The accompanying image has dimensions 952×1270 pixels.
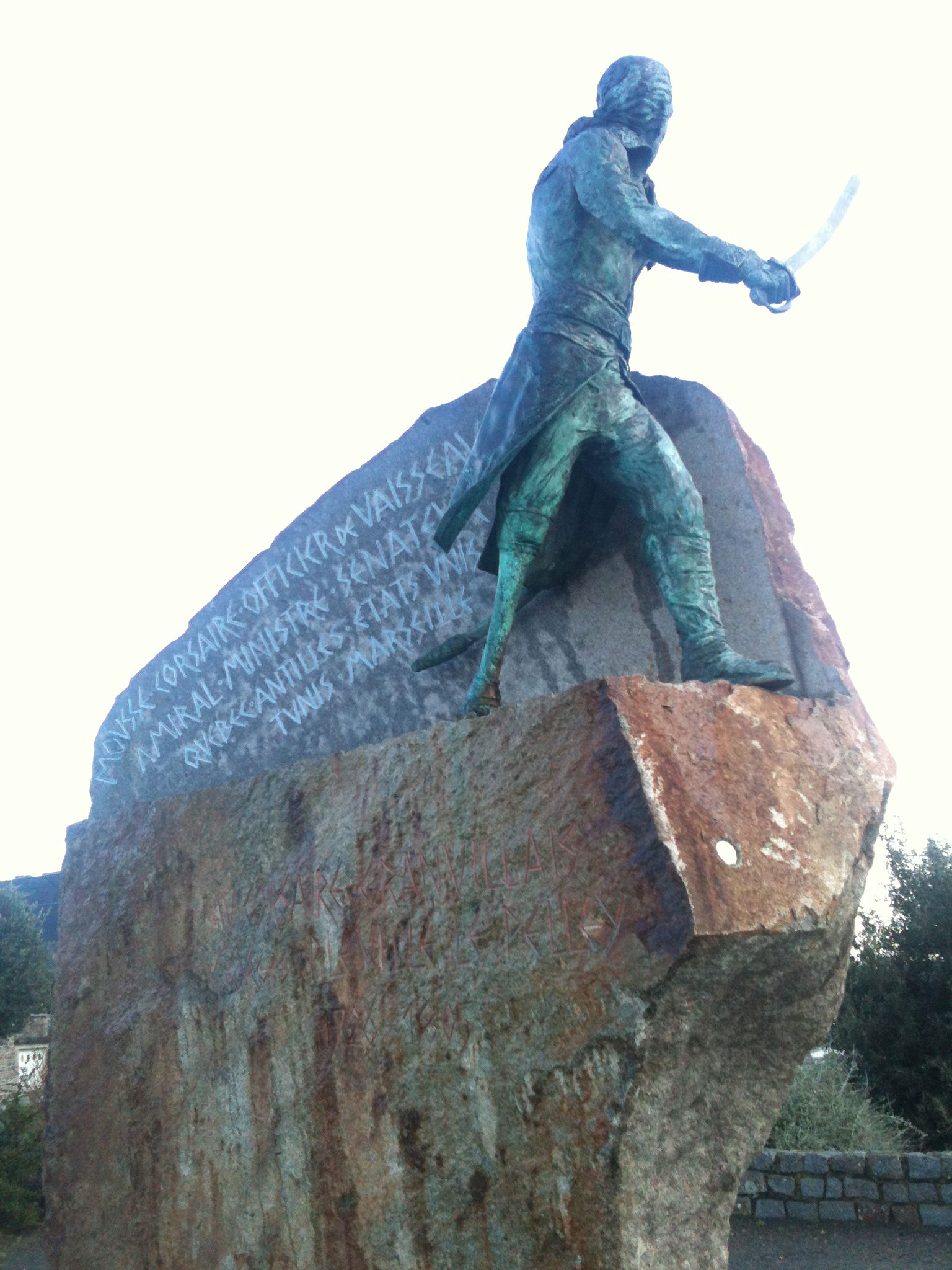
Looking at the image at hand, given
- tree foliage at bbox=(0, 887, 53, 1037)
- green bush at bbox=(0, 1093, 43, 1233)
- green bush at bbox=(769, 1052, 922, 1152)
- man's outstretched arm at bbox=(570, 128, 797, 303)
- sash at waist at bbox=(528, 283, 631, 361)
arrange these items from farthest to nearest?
tree foliage at bbox=(0, 887, 53, 1037) → green bush at bbox=(0, 1093, 43, 1233) → green bush at bbox=(769, 1052, 922, 1152) → sash at waist at bbox=(528, 283, 631, 361) → man's outstretched arm at bbox=(570, 128, 797, 303)

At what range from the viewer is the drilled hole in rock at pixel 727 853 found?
86.2 inches

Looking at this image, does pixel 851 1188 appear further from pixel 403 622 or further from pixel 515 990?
pixel 515 990

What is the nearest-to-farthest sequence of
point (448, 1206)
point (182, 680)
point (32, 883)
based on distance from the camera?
point (448, 1206) < point (182, 680) < point (32, 883)

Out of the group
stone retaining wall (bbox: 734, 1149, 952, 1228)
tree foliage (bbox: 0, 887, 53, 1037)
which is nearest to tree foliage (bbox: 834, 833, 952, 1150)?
stone retaining wall (bbox: 734, 1149, 952, 1228)

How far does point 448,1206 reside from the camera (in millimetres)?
2389

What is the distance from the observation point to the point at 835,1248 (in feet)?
23.9

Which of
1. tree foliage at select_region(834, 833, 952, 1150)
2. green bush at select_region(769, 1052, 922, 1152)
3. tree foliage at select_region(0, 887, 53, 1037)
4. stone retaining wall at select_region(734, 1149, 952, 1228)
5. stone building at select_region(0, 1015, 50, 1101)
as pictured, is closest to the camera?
stone retaining wall at select_region(734, 1149, 952, 1228)

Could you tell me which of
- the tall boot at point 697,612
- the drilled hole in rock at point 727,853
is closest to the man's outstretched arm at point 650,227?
the tall boot at point 697,612

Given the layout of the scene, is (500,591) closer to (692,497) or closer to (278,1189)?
(692,497)

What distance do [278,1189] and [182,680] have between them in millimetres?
2340

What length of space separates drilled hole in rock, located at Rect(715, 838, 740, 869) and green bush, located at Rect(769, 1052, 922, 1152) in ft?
24.5

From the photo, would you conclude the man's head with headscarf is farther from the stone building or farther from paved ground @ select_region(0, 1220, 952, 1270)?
the stone building

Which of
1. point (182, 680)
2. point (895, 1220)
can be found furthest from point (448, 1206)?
point (895, 1220)

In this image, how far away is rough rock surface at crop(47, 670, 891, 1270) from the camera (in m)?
2.18
